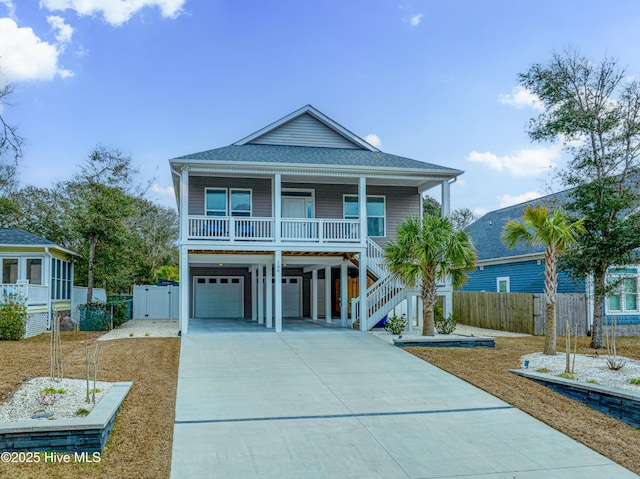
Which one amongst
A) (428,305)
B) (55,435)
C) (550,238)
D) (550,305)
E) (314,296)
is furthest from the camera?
(314,296)

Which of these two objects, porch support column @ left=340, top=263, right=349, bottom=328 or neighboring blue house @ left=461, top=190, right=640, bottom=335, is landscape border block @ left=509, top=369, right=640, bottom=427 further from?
porch support column @ left=340, top=263, right=349, bottom=328

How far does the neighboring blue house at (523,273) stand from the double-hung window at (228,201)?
394 inches

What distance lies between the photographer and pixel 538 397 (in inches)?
343

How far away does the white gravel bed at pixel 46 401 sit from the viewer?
656cm

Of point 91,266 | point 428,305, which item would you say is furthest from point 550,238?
point 91,266

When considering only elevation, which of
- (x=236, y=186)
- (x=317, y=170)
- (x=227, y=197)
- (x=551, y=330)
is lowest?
(x=551, y=330)

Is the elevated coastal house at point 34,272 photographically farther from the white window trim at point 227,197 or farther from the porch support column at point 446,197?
the porch support column at point 446,197

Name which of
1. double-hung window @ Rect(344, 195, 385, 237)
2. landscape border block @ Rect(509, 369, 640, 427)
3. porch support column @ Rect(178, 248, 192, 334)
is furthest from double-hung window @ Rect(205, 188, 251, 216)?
landscape border block @ Rect(509, 369, 640, 427)

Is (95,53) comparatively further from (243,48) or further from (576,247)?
(576,247)

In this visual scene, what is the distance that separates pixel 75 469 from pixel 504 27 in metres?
16.7

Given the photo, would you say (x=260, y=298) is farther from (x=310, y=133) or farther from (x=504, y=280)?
(x=504, y=280)

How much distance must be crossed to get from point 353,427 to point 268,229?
10475 mm

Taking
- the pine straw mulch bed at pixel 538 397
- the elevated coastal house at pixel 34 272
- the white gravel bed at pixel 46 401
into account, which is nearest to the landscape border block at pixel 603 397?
the pine straw mulch bed at pixel 538 397

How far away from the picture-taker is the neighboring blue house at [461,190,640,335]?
1878 centimetres
